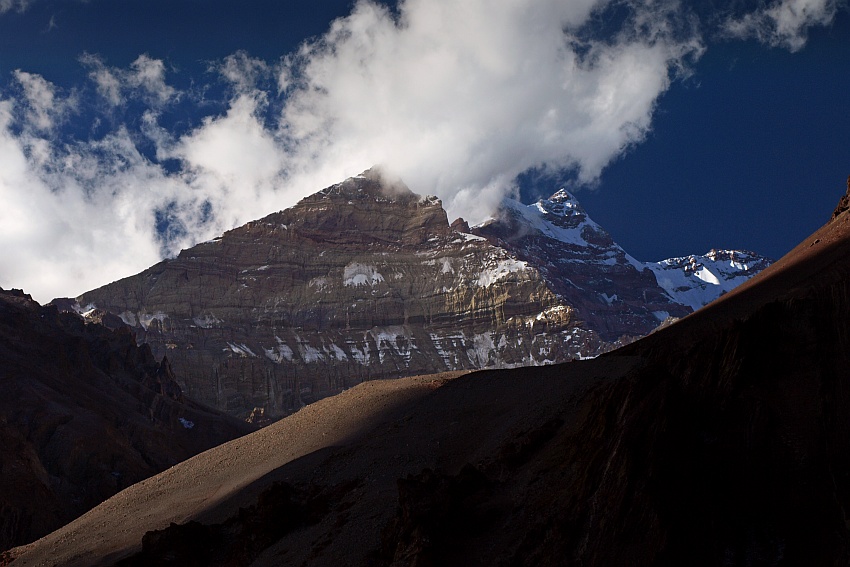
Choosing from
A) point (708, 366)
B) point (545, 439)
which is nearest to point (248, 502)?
point (545, 439)

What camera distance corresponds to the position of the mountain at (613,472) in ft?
79.3

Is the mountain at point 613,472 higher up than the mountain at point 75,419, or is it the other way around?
the mountain at point 75,419

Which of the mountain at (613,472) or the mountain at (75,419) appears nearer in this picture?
the mountain at (613,472)

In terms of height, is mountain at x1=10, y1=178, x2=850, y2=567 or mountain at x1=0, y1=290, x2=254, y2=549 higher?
mountain at x1=0, y1=290, x2=254, y2=549

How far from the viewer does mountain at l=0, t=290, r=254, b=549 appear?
79.1 meters

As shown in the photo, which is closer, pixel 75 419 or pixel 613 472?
pixel 613 472

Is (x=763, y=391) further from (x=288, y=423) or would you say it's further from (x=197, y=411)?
(x=197, y=411)

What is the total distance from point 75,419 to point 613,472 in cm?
8597

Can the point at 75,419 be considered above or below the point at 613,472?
above

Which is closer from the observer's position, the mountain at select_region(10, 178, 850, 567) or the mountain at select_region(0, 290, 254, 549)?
the mountain at select_region(10, 178, 850, 567)

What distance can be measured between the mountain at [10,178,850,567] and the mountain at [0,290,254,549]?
37.5 metres

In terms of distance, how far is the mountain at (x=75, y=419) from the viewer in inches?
3113

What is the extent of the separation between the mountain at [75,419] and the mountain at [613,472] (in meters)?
37.5

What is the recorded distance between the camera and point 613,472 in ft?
82.3
